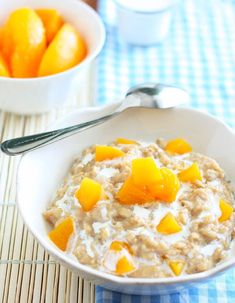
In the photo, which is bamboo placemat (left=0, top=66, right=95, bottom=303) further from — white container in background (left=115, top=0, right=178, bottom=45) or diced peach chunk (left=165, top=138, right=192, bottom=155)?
white container in background (left=115, top=0, right=178, bottom=45)

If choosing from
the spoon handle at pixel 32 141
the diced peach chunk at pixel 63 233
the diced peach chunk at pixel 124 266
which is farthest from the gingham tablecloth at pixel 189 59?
the diced peach chunk at pixel 124 266

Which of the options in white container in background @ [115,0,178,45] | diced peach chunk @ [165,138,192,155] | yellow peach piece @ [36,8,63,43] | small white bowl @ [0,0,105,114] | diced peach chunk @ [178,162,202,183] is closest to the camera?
diced peach chunk @ [178,162,202,183]

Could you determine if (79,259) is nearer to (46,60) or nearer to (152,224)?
(152,224)

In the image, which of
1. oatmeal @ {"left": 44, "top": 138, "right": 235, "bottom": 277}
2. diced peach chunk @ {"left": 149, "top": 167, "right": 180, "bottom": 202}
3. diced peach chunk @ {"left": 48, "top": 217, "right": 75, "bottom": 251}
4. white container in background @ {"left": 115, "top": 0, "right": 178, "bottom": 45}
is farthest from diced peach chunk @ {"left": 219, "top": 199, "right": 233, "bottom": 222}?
white container in background @ {"left": 115, "top": 0, "right": 178, "bottom": 45}

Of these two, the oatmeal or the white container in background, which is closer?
the oatmeal

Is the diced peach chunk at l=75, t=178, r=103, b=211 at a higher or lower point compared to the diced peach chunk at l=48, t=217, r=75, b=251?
higher

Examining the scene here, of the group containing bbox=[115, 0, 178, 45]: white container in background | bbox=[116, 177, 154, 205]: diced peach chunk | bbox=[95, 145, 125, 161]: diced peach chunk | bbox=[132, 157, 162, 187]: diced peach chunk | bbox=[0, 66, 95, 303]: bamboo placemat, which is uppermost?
bbox=[115, 0, 178, 45]: white container in background

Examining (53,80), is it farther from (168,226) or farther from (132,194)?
(168,226)

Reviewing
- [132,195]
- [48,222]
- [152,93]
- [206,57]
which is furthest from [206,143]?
[206,57]

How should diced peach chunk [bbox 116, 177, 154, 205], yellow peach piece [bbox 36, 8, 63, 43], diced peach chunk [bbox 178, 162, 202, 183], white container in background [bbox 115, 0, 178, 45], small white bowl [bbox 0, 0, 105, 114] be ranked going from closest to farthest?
diced peach chunk [bbox 116, 177, 154, 205]
diced peach chunk [bbox 178, 162, 202, 183]
small white bowl [bbox 0, 0, 105, 114]
yellow peach piece [bbox 36, 8, 63, 43]
white container in background [bbox 115, 0, 178, 45]
